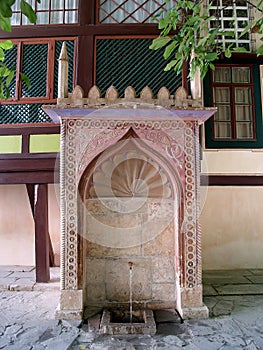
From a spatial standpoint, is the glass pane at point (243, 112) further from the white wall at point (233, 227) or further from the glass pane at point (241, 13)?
the glass pane at point (241, 13)

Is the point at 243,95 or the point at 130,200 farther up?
the point at 243,95

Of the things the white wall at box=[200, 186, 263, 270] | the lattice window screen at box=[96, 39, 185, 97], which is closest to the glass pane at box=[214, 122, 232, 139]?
the white wall at box=[200, 186, 263, 270]

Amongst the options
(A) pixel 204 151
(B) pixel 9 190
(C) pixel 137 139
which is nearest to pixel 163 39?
(C) pixel 137 139

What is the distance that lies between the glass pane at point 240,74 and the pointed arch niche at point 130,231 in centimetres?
352

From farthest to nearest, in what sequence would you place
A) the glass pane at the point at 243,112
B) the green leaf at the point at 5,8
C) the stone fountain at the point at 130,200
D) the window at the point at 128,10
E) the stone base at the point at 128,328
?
the glass pane at the point at 243,112 → the window at the point at 128,10 → the stone fountain at the point at 130,200 → the stone base at the point at 128,328 → the green leaf at the point at 5,8

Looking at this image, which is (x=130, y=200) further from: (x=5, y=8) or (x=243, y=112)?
(x=243, y=112)

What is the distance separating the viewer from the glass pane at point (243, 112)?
6.11 meters

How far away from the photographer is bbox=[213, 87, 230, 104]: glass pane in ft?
20.1

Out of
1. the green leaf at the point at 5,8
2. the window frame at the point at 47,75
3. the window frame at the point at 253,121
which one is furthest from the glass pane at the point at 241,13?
the green leaf at the point at 5,8

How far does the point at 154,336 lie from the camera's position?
120 inches

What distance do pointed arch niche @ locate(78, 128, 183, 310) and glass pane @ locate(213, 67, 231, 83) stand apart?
3321 mm

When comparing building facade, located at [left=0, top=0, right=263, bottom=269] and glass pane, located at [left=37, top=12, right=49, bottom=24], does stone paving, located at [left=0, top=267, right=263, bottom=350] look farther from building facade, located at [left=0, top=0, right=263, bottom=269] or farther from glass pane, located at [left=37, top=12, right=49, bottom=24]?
glass pane, located at [left=37, top=12, right=49, bottom=24]

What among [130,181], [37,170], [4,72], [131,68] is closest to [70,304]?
[130,181]

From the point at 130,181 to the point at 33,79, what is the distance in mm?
2576
